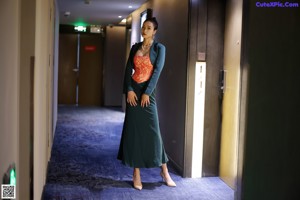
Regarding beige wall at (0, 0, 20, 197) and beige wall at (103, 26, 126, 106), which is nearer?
beige wall at (0, 0, 20, 197)

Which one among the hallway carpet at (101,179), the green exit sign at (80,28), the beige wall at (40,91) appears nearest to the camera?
the beige wall at (40,91)

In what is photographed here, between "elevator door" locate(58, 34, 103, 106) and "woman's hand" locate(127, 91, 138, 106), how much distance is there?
7.76 metres

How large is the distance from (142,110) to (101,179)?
2.94 ft

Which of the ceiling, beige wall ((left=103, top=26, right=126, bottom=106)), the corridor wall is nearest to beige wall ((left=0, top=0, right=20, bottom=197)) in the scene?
the corridor wall

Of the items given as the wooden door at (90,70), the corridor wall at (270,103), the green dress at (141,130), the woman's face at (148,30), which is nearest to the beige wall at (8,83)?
the corridor wall at (270,103)

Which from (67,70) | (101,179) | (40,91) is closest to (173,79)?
(101,179)

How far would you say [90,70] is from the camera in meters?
11.4

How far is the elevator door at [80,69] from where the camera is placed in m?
11.3

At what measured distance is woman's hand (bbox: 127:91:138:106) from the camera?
366 cm

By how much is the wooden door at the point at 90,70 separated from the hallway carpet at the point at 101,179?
16.5 ft

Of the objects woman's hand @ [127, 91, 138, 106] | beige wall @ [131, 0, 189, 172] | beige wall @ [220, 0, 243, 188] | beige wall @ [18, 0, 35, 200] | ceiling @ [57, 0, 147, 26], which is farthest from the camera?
ceiling @ [57, 0, 147, 26]

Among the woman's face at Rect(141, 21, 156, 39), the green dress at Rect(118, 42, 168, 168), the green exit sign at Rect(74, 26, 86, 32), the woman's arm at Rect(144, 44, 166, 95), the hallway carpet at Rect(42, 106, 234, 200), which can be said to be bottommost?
Result: the hallway carpet at Rect(42, 106, 234, 200)

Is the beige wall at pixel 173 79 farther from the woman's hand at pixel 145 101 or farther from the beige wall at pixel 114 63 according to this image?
the beige wall at pixel 114 63

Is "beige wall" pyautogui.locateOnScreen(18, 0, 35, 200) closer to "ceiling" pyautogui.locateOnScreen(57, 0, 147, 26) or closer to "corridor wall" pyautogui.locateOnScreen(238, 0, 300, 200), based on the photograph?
"corridor wall" pyautogui.locateOnScreen(238, 0, 300, 200)
